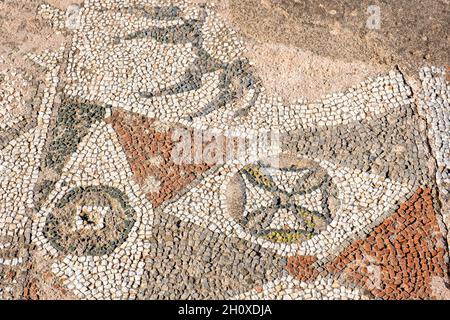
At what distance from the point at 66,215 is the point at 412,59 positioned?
6.55 m

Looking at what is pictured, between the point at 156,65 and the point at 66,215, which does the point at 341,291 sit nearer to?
the point at 66,215

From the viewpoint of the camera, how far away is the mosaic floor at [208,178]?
8758 mm

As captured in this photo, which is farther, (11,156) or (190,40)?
(190,40)

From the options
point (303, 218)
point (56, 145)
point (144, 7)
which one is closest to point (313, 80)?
point (303, 218)

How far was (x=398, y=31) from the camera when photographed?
11555mm

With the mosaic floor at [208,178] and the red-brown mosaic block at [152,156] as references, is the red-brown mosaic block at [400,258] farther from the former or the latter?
the red-brown mosaic block at [152,156]

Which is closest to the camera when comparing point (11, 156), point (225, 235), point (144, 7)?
point (225, 235)

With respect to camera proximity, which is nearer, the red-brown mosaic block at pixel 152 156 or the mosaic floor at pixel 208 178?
the mosaic floor at pixel 208 178

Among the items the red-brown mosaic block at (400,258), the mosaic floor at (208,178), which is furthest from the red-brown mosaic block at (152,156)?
the red-brown mosaic block at (400,258)

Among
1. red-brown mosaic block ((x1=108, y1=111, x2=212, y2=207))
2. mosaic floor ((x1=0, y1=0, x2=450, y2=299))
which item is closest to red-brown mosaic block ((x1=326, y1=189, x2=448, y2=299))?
mosaic floor ((x1=0, y1=0, x2=450, y2=299))

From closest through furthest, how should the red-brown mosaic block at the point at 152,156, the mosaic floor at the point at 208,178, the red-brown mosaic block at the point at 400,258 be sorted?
the red-brown mosaic block at the point at 400,258 → the mosaic floor at the point at 208,178 → the red-brown mosaic block at the point at 152,156

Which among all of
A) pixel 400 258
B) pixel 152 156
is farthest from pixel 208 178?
pixel 400 258

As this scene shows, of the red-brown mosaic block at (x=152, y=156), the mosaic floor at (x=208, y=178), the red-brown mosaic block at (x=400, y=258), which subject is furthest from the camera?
the red-brown mosaic block at (x=152, y=156)
